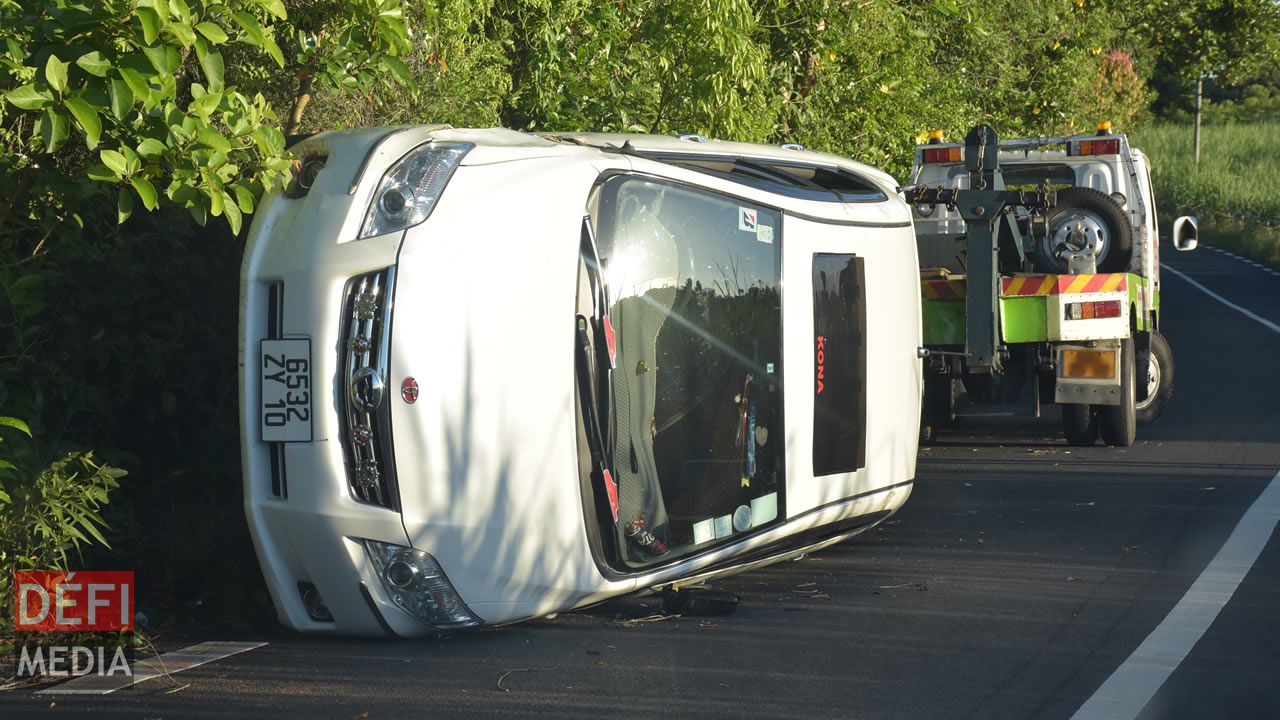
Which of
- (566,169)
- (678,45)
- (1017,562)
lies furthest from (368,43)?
(678,45)

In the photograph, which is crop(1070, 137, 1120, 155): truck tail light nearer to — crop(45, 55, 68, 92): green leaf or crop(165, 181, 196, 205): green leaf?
crop(165, 181, 196, 205): green leaf

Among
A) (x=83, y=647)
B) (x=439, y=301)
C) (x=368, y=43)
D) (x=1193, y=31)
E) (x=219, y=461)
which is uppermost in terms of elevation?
(x=1193, y=31)

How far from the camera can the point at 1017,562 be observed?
7535mm

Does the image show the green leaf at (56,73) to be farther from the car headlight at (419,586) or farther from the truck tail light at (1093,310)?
the truck tail light at (1093,310)

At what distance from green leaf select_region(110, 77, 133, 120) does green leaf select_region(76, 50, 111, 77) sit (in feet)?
0.16

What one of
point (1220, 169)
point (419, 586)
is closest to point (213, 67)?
point (419, 586)

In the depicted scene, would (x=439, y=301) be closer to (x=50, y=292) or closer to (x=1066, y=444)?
(x=50, y=292)

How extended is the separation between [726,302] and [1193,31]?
19154mm

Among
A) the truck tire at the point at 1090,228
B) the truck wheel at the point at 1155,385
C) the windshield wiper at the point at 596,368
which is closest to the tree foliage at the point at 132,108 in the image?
the windshield wiper at the point at 596,368

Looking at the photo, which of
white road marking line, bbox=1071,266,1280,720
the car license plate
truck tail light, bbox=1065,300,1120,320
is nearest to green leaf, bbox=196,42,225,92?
the car license plate

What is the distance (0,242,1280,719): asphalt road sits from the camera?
16.5 ft

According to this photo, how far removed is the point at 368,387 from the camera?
536 cm

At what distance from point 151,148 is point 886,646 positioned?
344 cm

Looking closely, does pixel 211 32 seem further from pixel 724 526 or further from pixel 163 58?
pixel 724 526
